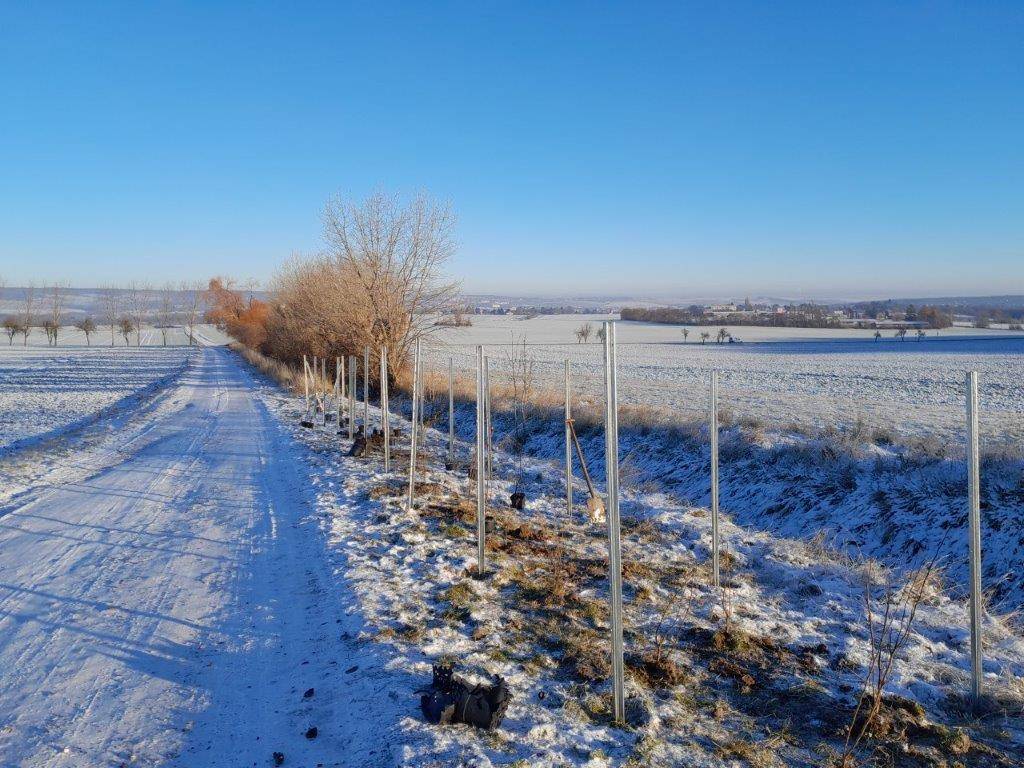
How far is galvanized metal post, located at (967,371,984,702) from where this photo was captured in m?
4.53

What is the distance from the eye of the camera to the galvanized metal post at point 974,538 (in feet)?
14.9

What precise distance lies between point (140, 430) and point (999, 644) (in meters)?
18.3

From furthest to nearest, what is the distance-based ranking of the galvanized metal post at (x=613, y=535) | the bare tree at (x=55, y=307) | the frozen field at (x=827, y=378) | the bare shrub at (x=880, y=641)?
1. the bare tree at (x=55, y=307)
2. the frozen field at (x=827, y=378)
3. the galvanized metal post at (x=613, y=535)
4. the bare shrub at (x=880, y=641)

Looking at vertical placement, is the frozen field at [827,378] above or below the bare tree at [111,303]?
below

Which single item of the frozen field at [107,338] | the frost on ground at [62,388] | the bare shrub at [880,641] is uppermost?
the frozen field at [107,338]

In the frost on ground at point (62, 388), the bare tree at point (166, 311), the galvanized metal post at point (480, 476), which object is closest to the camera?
the galvanized metal post at point (480, 476)

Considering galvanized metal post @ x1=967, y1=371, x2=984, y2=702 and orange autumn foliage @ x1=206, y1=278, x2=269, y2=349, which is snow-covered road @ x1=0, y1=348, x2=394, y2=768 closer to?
galvanized metal post @ x1=967, y1=371, x2=984, y2=702

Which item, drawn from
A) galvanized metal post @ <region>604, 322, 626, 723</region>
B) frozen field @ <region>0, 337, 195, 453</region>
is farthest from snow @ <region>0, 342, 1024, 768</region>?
frozen field @ <region>0, 337, 195, 453</region>

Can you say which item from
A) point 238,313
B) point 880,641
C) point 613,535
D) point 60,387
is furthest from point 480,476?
point 238,313

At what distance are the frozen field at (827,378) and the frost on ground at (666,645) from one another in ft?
8.07

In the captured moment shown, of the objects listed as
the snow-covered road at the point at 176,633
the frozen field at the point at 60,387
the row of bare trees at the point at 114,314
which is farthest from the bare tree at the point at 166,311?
the snow-covered road at the point at 176,633

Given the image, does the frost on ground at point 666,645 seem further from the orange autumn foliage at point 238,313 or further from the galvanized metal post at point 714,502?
the orange autumn foliage at point 238,313

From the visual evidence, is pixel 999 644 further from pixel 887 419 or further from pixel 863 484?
pixel 887 419

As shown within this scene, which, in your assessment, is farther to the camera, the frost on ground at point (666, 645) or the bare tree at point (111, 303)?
the bare tree at point (111, 303)
